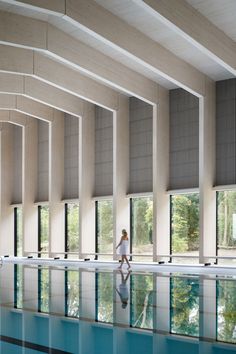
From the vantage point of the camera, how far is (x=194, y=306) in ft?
33.8

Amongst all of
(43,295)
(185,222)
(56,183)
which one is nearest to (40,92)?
(56,183)

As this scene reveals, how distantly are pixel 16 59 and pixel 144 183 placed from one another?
863 cm

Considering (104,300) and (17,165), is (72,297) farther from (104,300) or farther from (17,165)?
(17,165)

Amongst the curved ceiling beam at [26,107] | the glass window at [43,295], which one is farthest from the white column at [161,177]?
the glass window at [43,295]

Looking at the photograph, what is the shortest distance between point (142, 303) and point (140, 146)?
16.6m

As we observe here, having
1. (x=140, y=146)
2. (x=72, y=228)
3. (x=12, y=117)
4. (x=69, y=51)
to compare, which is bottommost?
(x=72, y=228)

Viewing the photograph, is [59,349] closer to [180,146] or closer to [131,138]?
[180,146]

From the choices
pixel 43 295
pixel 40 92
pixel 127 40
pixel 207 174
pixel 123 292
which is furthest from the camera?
pixel 40 92

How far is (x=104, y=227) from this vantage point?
28906 mm

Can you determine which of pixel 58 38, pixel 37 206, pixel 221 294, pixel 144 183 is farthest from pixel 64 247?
Result: pixel 221 294

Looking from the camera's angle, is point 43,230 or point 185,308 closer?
point 185,308

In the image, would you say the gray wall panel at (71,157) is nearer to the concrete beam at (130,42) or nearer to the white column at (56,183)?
the white column at (56,183)

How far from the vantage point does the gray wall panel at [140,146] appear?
2645 centimetres

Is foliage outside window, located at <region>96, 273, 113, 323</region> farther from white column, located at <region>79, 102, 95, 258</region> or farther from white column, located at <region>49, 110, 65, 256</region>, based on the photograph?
white column, located at <region>49, 110, 65, 256</region>
